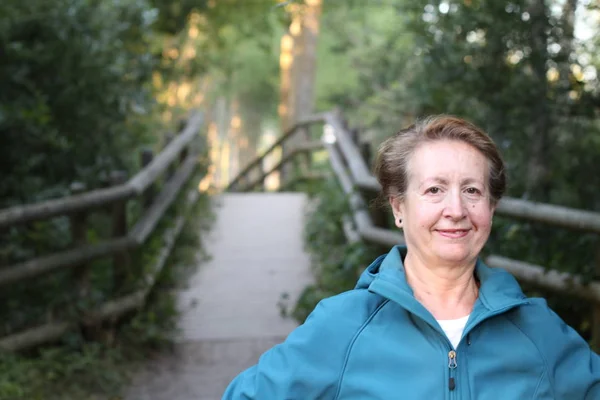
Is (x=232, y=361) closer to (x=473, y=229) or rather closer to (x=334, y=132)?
(x=473, y=229)

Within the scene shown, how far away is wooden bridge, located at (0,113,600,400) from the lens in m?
4.46

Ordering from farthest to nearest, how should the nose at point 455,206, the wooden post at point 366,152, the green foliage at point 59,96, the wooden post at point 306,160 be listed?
the wooden post at point 306,160
the wooden post at point 366,152
the green foliage at point 59,96
the nose at point 455,206

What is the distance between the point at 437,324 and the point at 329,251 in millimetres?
5104

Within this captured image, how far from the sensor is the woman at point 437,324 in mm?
1988

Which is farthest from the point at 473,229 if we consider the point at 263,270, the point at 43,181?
the point at 263,270

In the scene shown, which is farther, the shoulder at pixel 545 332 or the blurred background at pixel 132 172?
the blurred background at pixel 132 172

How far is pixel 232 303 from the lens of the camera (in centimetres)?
629

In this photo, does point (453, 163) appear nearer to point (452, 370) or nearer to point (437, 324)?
point (437, 324)

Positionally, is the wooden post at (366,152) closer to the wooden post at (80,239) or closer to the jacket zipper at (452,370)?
the wooden post at (80,239)

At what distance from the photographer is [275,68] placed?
26.1 meters

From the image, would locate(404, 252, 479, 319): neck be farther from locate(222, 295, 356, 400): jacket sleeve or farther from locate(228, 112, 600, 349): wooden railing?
locate(228, 112, 600, 349): wooden railing

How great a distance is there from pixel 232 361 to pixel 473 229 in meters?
3.36

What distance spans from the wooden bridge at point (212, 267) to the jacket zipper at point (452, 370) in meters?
1.99

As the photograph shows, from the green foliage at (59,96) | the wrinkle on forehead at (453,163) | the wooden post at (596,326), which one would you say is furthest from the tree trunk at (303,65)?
the wrinkle on forehead at (453,163)
